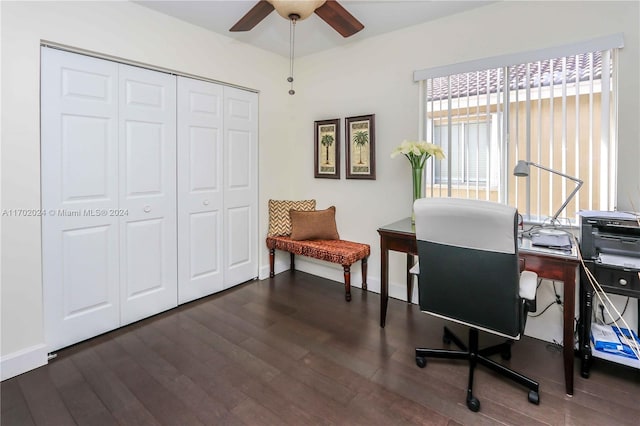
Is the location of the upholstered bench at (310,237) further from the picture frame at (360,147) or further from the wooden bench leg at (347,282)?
the picture frame at (360,147)

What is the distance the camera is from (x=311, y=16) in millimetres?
2777

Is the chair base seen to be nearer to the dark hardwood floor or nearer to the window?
the dark hardwood floor

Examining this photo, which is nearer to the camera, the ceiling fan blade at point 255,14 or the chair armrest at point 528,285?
the chair armrest at point 528,285

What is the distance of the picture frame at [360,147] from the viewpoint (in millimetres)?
3264

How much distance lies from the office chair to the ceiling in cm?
175

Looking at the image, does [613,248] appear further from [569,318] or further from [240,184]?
[240,184]

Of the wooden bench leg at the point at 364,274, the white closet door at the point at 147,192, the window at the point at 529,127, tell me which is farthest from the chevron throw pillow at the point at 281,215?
the window at the point at 529,127

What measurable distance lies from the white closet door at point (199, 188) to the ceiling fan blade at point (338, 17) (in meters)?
1.40

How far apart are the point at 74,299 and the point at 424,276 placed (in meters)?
2.40

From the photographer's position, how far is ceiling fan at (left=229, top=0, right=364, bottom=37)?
1889mm

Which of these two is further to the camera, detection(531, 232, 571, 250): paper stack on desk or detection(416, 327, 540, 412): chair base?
detection(531, 232, 571, 250): paper stack on desk

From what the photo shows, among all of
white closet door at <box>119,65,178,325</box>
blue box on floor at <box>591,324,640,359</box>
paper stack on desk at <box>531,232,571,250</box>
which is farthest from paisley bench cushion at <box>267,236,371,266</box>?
blue box on floor at <box>591,324,640,359</box>

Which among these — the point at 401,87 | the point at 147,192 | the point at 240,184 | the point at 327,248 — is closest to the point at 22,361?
the point at 147,192

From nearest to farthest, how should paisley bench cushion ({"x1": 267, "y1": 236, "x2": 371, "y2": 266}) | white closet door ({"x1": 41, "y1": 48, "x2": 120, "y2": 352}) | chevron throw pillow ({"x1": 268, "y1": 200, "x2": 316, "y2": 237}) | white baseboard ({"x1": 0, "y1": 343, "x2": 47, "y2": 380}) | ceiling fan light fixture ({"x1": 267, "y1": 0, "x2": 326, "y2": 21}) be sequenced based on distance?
ceiling fan light fixture ({"x1": 267, "y1": 0, "x2": 326, "y2": 21}) < white baseboard ({"x1": 0, "y1": 343, "x2": 47, "y2": 380}) < white closet door ({"x1": 41, "y1": 48, "x2": 120, "y2": 352}) < paisley bench cushion ({"x1": 267, "y1": 236, "x2": 371, "y2": 266}) < chevron throw pillow ({"x1": 268, "y1": 200, "x2": 316, "y2": 237})
